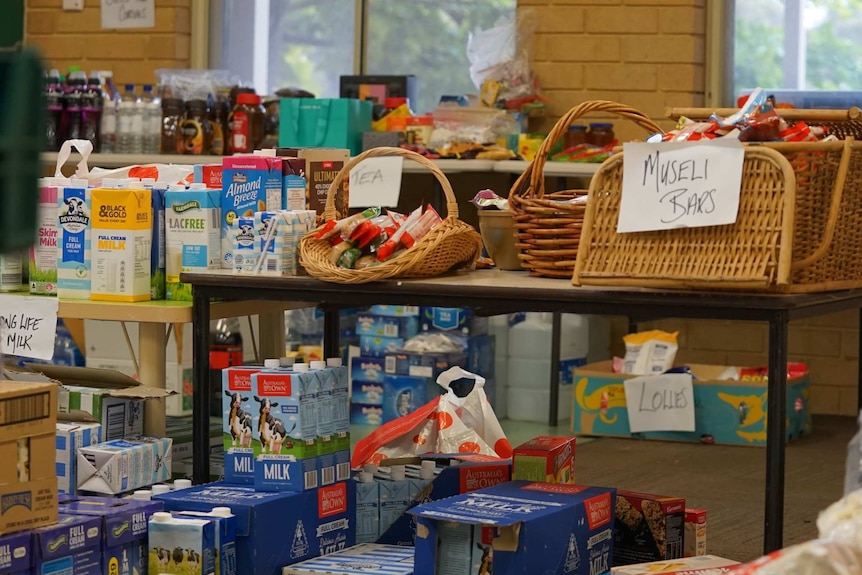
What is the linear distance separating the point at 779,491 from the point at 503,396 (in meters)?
3.07

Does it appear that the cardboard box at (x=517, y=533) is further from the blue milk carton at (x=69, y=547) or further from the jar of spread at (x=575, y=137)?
the jar of spread at (x=575, y=137)

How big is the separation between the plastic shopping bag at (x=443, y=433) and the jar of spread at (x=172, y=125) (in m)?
2.42

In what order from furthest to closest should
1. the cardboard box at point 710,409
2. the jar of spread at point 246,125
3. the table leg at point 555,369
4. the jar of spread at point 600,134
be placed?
the jar of spread at point 246,125, the jar of spread at point 600,134, the table leg at point 555,369, the cardboard box at point 710,409

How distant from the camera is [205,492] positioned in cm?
236

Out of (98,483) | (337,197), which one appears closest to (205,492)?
(98,483)

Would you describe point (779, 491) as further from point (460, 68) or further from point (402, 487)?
point (460, 68)

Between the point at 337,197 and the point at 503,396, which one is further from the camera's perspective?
the point at 503,396

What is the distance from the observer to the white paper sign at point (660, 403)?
4625mm

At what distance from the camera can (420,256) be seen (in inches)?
91.4

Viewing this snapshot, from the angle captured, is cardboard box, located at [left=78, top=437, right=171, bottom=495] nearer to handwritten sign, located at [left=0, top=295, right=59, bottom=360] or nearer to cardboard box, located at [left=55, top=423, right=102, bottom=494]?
cardboard box, located at [left=55, top=423, right=102, bottom=494]

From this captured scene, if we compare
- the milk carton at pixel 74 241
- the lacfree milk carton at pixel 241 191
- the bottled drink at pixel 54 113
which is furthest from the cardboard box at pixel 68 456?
the bottled drink at pixel 54 113

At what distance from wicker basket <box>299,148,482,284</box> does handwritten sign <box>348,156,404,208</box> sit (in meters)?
1.92

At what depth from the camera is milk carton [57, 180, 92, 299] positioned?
8.47 feet

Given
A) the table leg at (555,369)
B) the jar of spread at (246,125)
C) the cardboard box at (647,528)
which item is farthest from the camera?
the jar of spread at (246,125)
